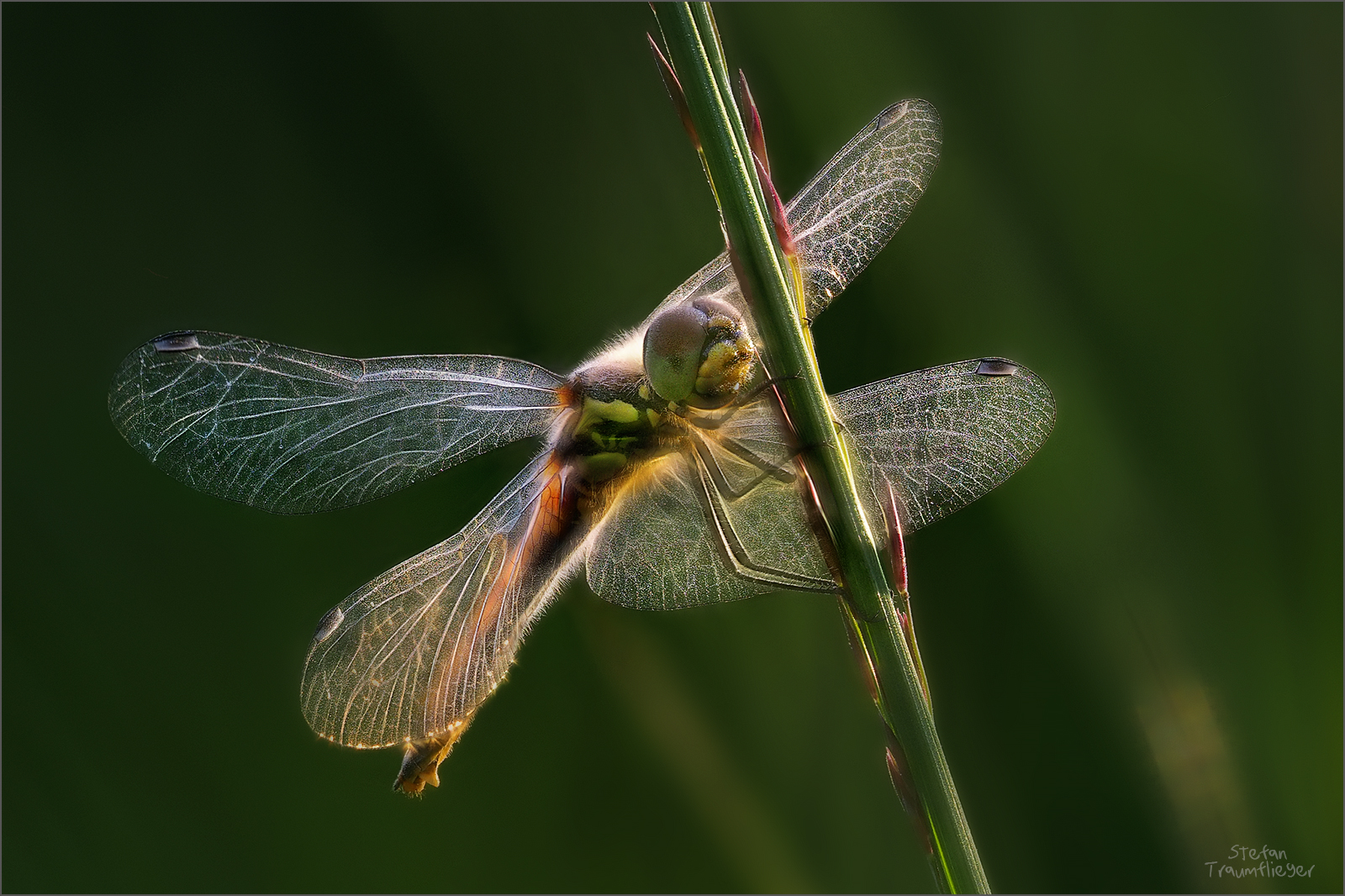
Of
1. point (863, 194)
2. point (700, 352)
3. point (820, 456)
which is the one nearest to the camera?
point (820, 456)

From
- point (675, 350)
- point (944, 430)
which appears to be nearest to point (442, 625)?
point (675, 350)

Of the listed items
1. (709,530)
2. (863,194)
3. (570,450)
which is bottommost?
(709,530)

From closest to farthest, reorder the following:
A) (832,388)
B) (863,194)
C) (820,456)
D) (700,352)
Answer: (820,456) → (700,352) → (863,194) → (832,388)

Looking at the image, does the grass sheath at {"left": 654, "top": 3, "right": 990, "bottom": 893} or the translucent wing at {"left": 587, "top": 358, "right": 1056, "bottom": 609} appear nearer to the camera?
the grass sheath at {"left": 654, "top": 3, "right": 990, "bottom": 893}

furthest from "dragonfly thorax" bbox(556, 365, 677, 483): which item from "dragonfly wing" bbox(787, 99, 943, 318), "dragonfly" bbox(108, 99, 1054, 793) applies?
"dragonfly wing" bbox(787, 99, 943, 318)

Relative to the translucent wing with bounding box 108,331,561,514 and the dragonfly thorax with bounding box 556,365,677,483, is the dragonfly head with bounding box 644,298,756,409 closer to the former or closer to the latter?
the dragonfly thorax with bounding box 556,365,677,483

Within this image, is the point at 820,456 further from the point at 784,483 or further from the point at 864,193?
the point at 864,193

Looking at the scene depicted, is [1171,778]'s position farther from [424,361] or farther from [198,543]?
[198,543]
